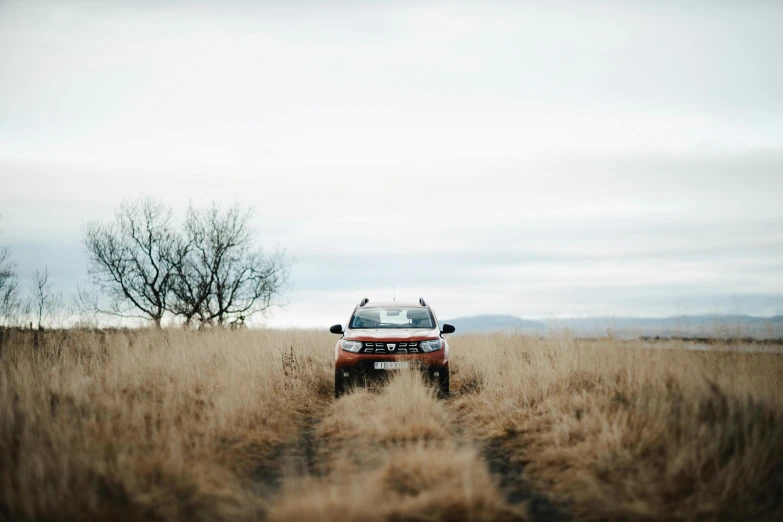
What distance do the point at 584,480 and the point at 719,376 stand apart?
299 cm

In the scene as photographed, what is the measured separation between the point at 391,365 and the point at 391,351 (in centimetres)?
27

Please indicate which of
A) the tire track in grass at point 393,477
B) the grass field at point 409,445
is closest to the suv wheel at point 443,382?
the grass field at point 409,445

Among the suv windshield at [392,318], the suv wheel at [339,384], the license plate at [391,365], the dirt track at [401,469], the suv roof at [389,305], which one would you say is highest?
the suv roof at [389,305]

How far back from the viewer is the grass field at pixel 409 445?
404 centimetres

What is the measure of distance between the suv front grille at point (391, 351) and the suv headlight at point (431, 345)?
0.11m

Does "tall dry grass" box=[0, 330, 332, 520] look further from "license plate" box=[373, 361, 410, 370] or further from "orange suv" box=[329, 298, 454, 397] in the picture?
"license plate" box=[373, 361, 410, 370]

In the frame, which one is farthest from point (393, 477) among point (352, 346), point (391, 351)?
point (352, 346)

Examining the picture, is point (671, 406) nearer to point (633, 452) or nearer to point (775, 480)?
point (633, 452)

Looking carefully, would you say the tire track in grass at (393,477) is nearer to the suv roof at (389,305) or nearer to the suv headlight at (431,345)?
the suv headlight at (431,345)

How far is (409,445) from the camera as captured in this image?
5523 millimetres

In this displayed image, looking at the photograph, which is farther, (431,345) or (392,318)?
(392,318)

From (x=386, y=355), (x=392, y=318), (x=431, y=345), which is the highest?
(x=392, y=318)

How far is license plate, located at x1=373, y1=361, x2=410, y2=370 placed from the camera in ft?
29.0

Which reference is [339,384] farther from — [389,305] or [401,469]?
[401,469]
